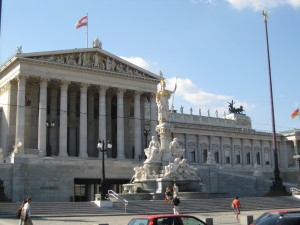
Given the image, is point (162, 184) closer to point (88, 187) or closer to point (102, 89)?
point (88, 187)

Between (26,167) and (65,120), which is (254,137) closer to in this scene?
(65,120)

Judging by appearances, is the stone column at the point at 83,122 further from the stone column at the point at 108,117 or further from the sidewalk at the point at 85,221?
the sidewalk at the point at 85,221

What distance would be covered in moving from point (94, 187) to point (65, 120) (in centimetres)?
938

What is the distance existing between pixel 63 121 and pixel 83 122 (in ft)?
8.93

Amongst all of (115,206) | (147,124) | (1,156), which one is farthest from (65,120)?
(115,206)

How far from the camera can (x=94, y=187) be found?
57719 mm

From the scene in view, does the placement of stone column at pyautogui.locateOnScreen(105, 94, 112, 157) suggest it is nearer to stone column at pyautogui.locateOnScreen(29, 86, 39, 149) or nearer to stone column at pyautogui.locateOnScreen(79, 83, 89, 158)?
stone column at pyautogui.locateOnScreen(79, 83, 89, 158)

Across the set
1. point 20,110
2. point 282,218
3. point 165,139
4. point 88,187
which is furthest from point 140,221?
point 20,110

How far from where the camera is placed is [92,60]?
2517 inches

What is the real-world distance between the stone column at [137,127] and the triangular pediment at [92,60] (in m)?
3.46

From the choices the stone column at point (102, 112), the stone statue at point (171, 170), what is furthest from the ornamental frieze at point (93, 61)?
the stone statue at point (171, 170)

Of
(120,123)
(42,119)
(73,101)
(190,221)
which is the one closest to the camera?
(190,221)

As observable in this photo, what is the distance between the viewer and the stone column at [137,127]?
2539 inches

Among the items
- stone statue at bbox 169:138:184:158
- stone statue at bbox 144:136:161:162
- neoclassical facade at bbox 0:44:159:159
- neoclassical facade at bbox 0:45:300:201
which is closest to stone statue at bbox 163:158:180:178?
stone statue at bbox 144:136:161:162
